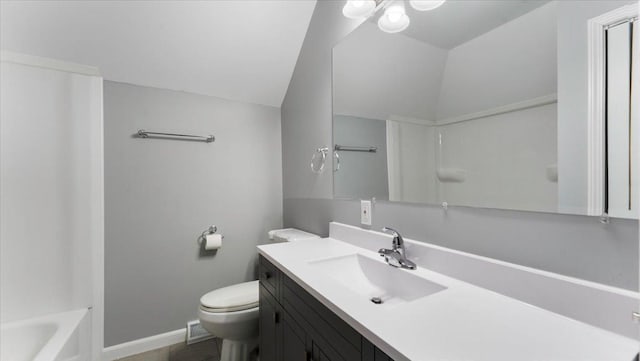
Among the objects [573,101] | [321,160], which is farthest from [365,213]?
[573,101]

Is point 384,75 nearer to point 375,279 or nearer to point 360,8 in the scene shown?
point 360,8

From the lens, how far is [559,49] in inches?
28.0

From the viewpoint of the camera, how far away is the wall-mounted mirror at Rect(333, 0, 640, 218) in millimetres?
622

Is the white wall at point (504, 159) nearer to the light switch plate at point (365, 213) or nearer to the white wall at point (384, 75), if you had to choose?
the white wall at point (384, 75)

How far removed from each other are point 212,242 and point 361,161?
1.30 meters

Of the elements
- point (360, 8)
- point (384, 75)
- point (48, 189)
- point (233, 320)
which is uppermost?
point (360, 8)

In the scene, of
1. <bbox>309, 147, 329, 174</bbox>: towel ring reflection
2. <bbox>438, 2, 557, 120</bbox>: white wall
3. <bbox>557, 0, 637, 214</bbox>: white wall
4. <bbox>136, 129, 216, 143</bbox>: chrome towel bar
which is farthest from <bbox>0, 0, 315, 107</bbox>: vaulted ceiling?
<bbox>557, 0, 637, 214</bbox>: white wall

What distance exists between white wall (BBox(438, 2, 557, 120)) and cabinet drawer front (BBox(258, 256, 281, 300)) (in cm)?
98

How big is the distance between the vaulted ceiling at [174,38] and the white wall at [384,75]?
594mm

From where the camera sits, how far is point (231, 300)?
1.57m

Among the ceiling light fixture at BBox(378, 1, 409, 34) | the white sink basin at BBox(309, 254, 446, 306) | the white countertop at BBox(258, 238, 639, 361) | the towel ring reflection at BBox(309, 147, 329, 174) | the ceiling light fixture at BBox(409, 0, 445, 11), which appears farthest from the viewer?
the towel ring reflection at BBox(309, 147, 329, 174)

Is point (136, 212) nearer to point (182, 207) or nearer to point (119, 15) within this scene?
point (182, 207)

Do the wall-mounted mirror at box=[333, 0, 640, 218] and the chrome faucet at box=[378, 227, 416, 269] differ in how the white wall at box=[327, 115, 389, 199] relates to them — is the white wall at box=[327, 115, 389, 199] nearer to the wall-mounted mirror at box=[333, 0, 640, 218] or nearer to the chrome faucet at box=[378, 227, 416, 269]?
the wall-mounted mirror at box=[333, 0, 640, 218]

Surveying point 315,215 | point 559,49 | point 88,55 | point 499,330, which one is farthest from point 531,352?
point 88,55
